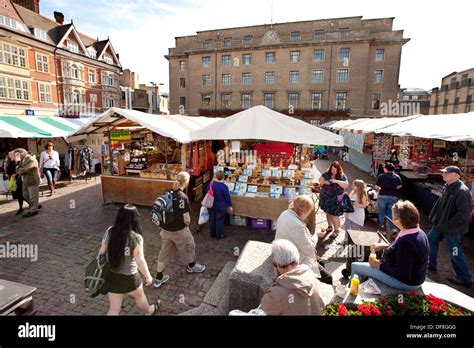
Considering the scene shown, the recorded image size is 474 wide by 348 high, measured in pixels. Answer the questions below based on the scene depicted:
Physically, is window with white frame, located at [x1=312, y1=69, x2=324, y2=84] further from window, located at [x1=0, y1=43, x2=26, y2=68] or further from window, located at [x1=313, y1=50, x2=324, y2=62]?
window, located at [x1=0, y1=43, x2=26, y2=68]

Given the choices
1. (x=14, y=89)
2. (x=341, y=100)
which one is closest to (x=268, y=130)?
(x=14, y=89)

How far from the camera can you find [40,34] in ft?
83.9

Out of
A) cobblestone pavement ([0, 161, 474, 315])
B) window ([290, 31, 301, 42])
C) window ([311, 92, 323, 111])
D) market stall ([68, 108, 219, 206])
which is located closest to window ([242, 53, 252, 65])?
window ([290, 31, 301, 42])

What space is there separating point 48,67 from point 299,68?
106 ft

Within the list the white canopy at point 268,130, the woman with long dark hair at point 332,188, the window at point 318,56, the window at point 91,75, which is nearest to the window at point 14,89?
the window at point 91,75

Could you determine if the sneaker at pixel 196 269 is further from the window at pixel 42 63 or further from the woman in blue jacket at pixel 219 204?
the window at pixel 42 63

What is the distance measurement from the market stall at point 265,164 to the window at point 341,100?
34424 mm

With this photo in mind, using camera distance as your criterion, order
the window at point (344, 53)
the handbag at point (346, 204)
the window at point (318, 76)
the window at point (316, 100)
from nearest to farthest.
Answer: the handbag at point (346, 204)
the window at point (344, 53)
the window at point (318, 76)
the window at point (316, 100)

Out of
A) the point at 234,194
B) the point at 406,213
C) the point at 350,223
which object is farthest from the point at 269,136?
the point at 406,213

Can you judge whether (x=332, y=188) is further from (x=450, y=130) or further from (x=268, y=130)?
(x=450, y=130)

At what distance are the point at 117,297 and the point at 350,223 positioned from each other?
4.76 metres

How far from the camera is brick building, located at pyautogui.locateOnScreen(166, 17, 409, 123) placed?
121ft

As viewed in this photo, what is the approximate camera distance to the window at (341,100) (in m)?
37.6
